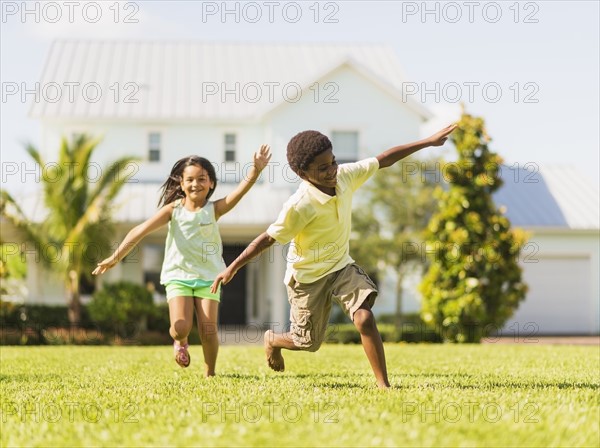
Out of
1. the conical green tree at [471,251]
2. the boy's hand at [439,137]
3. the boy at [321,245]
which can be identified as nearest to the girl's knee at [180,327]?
the boy at [321,245]

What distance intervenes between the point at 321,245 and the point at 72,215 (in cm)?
1518

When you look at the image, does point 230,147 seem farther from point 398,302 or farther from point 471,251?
point 471,251

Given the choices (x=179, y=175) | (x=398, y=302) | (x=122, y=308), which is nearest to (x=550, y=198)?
(x=398, y=302)

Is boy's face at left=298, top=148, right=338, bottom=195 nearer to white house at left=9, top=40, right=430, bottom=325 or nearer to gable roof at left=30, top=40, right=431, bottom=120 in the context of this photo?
white house at left=9, top=40, right=430, bottom=325

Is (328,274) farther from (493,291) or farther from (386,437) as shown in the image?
(493,291)

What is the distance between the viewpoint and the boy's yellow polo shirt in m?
6.56

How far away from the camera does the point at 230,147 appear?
2655 cm

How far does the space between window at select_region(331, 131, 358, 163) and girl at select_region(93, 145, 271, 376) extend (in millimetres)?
17599

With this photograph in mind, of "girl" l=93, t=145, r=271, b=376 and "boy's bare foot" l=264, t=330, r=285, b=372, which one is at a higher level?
"girl" l=93, t=145, r=271, b=376

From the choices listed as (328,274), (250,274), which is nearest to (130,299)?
(250,274)

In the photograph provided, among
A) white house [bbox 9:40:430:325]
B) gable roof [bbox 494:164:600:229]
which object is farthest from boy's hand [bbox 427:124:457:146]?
gable roof [bbox 494:164:600:229]

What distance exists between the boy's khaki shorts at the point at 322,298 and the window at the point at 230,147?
19628 millimetres

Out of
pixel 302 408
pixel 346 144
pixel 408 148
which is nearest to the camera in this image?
pixel 302 408

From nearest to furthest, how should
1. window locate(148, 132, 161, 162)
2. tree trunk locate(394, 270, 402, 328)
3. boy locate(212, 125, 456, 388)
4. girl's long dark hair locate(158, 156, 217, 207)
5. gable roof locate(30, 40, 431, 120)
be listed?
boy locate(212, 125, 456, 388), girl's long dark hair locate(158, 156, 217, 207), tree trunk locate(394, 270, 402, 328), gable roof locate(30, 40, 431, 120), window locate(148, 132, 161, 162)
